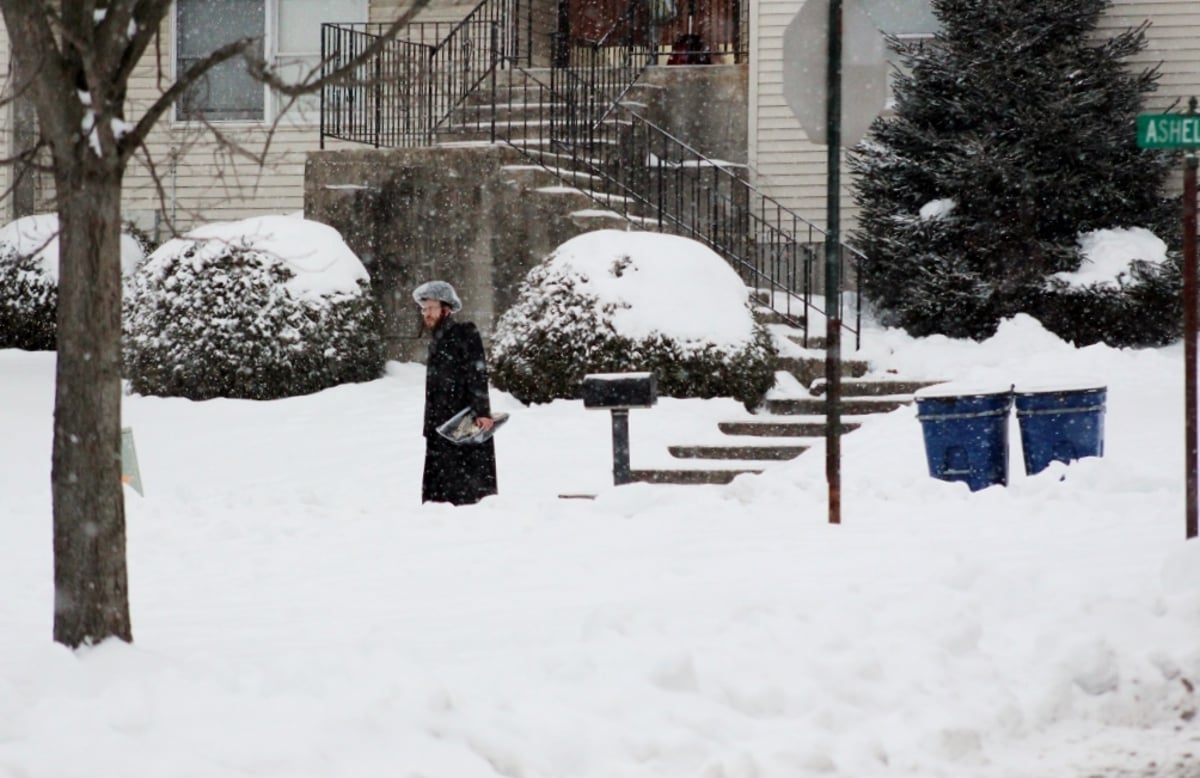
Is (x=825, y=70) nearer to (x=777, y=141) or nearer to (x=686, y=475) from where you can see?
(x=686, y=475)

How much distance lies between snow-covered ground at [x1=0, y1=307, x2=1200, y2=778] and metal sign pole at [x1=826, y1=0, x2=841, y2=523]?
1.24ft

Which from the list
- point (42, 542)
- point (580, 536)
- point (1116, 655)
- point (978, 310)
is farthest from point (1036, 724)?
point (978, 310)

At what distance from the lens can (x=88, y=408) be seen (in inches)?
216

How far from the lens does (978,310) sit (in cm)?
1777

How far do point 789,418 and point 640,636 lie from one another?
8338mm

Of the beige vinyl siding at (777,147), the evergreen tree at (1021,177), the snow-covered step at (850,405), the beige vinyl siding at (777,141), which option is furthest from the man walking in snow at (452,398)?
the beige vinyl siding at (777,147)

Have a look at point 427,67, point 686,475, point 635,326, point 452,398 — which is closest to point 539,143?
point 427,67

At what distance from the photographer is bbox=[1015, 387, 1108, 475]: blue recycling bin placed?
35.7ft

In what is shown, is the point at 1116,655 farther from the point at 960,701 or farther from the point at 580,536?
the point at 580,536

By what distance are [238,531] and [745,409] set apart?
618cm

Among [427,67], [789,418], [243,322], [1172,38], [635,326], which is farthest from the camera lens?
[427,67]

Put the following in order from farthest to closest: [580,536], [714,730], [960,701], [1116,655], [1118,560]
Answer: [580,536], [1118,560], [1116,655], [960,701], [714,730]

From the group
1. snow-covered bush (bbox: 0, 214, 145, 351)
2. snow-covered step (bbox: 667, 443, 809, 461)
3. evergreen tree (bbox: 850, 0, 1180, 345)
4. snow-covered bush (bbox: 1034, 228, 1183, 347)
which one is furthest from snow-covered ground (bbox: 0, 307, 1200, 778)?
snow-covered bush (bbox: 0, 214, 145, 351)

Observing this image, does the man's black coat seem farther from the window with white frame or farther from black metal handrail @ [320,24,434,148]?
the window with white frame
